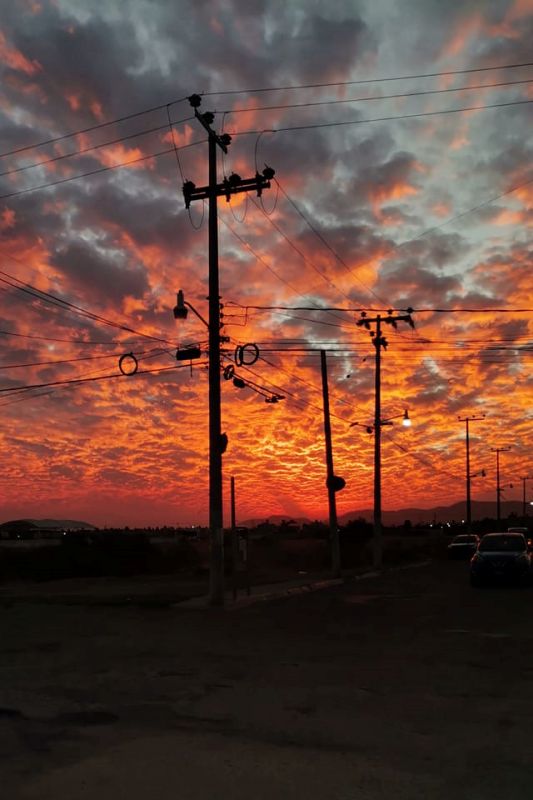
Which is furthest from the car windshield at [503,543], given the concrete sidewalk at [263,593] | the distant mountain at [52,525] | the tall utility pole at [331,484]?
the distant mountain at [52,525]

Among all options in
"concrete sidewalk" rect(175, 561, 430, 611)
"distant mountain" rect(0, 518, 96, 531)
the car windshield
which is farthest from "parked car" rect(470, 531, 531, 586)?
"distant mountain" rect(0, 518, 96, 531)

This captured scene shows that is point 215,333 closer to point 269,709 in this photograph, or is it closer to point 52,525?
point 269,709

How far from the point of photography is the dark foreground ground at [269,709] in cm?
599

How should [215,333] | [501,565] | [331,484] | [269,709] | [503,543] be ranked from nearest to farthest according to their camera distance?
1. [269,709]
2. [215,333]
3. [501,565]
4. [503,543]
5. [331,484]

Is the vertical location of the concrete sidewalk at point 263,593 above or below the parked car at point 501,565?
below

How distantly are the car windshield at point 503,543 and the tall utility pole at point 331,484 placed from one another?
Answer: 693 centimetres

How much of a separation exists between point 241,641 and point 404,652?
3028 millimetres

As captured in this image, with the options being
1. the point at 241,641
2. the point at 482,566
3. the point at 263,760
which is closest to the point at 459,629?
the point at 241,641

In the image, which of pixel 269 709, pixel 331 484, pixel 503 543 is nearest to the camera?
pixel 269 709

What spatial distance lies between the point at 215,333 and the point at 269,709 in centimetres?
1593

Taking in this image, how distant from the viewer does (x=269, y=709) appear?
850 centimetres

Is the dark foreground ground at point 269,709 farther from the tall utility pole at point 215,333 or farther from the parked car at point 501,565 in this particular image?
the parked car at point 501,565

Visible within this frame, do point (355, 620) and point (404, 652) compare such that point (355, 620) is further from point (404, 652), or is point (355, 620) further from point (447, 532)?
point (447, 532)

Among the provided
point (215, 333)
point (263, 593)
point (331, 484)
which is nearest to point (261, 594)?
point (263, 593)
